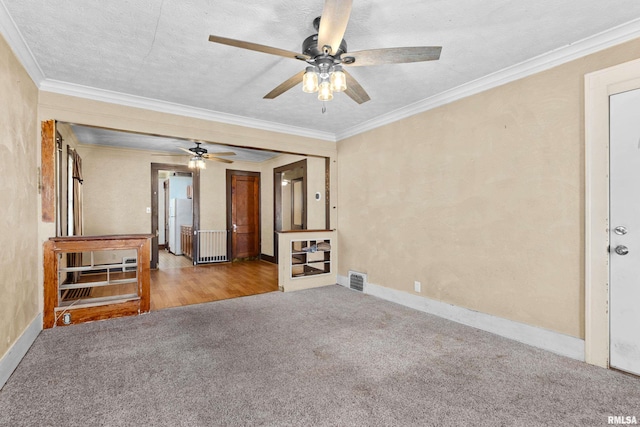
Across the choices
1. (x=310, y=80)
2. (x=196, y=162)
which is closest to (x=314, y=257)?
(x=196, y=162)

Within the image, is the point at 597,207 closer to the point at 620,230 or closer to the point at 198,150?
the point at 620,230

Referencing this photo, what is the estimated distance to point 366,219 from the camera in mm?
4664

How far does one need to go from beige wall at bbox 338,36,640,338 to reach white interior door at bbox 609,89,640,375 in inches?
7.9

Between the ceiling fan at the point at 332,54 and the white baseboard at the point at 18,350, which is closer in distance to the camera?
the ceiling fan at the point at 332,54

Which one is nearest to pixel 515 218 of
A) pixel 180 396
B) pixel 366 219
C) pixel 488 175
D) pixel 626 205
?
pixel 488 175

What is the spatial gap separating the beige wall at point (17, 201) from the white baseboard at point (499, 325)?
151 inches

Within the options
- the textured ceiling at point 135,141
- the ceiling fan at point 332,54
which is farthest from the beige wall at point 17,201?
the textured ceiling at point 135,141

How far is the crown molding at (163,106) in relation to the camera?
10.6ft

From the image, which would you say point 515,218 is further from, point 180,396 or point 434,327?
point 180,396

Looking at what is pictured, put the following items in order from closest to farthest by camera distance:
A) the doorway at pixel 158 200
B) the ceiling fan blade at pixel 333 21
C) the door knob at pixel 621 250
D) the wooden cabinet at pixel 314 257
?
the ceiling fan blade at pixel 333 21 → the door knob at pixel 621 250 → the wooden cabinet at pixel 314 257 → the doorway at pixel 158 200

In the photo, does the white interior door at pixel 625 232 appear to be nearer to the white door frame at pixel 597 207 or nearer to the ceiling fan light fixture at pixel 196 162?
the white door frame at pixel 597 207

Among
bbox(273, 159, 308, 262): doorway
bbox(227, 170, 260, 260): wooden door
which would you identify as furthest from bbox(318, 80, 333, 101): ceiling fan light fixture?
bbox(227, 170, 260, 260): wooden door

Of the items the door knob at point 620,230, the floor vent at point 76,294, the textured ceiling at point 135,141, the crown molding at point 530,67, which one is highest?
the textured ceiling at point 135,141

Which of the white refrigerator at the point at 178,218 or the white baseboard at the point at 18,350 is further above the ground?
the white refrigerator at the point at 178,218
